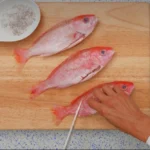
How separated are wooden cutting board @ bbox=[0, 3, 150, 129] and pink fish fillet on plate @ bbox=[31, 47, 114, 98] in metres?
0.02

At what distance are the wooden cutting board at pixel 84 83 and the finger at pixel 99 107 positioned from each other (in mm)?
53

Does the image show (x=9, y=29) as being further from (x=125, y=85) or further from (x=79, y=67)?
(x=125, y=85)

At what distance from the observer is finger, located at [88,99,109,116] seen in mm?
892

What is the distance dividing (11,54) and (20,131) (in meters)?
0.24

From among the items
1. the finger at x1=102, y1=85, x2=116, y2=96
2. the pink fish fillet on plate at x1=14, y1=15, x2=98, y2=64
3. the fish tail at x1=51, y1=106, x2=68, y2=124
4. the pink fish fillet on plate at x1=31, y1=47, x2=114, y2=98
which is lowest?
the fish tail at x1=51, y1=106, x2=68, y2=124

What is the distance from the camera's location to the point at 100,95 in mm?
908

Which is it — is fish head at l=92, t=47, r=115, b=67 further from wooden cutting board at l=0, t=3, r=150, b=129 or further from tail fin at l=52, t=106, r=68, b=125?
tail fin at l=52, t=106, r=68, b=125

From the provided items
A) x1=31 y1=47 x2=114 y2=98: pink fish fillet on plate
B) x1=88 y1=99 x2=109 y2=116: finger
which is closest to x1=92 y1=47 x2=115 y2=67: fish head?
x1=31 y1=47 x2=114 y2=98: pink fish fillet on plate

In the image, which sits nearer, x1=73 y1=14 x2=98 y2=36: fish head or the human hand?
the human hand

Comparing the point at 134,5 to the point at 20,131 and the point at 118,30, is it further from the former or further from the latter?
the point at 20,131

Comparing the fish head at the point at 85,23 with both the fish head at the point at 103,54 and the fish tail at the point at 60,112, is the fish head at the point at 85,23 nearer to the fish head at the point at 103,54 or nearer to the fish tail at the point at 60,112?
the fish head at the point at 103,54

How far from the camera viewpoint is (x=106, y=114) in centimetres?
90

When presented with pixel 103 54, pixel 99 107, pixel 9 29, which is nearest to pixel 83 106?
pixel 99 107

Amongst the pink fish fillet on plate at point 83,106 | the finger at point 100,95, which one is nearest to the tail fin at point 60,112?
the pink fish fillet on plate at point 83,106
